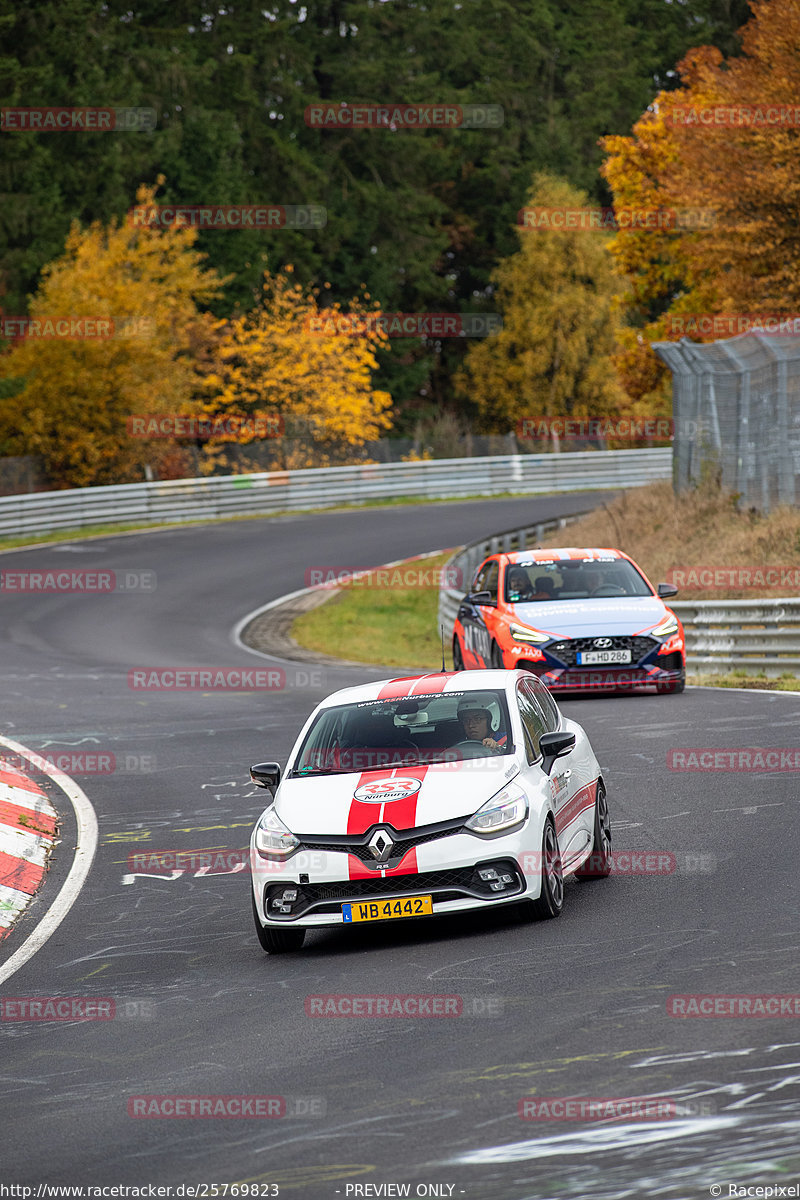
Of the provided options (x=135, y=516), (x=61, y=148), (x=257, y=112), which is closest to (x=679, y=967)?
(x=135, y=516)

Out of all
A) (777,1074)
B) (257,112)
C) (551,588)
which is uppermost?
(777,1074)

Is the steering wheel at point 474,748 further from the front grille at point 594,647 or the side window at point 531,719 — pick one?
the front grille at point 594,647

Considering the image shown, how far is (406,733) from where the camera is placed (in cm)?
976

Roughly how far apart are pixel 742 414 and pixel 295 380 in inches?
1375

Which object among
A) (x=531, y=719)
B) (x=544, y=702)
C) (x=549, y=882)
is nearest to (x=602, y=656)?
(x=544, y=702)

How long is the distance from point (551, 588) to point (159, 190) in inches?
1930

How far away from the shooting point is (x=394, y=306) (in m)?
73.9

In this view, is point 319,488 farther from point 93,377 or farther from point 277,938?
point 277,938

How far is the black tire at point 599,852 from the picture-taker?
10.0m

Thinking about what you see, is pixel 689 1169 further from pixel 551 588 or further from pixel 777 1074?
pixel 551 588

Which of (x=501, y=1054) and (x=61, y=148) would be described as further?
(x=61, y=148)

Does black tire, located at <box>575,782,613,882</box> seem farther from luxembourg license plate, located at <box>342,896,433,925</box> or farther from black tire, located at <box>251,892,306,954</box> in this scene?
black tire, located at <box>251,892,306,954</box>

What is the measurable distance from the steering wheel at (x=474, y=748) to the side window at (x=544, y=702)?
0.81 meters

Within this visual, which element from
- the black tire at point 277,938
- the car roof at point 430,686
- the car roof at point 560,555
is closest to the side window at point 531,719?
the car roof at point 430,686
